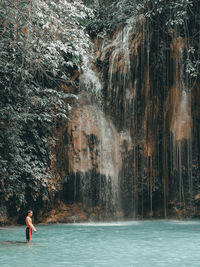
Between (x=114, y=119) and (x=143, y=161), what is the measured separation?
72.0 inches

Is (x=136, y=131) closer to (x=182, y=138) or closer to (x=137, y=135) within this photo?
(x=137, y=135)

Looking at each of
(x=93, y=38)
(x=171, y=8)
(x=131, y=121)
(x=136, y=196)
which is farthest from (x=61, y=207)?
(x=171, y=8)

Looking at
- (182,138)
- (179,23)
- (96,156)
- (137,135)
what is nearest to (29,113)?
(96,156)

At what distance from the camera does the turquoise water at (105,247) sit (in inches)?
314

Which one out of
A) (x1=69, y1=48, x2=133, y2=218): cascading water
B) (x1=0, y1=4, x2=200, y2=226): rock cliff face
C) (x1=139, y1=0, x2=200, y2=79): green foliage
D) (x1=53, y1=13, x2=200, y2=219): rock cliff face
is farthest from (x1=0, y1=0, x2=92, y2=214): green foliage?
(x1=139, y1=0, x2=200, y2=79): green foliage

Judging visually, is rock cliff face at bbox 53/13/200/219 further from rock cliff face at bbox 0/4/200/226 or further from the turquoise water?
the turquoise water

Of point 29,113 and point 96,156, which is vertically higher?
point 29,113

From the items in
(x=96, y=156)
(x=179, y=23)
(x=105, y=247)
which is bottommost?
(x=105, y=247)

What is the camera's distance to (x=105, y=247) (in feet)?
31.6

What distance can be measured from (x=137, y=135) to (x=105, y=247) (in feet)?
26.0

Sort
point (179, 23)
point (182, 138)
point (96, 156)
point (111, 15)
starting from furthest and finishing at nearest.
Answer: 1. point (111, 15)
2. point (182, 138)
3. point (96, 156)
4. point (179, 23)

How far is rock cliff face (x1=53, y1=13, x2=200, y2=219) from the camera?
54.9 feet

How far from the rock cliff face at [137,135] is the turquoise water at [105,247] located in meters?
3.42

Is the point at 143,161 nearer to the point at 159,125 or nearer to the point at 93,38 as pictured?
the point at 159,125
